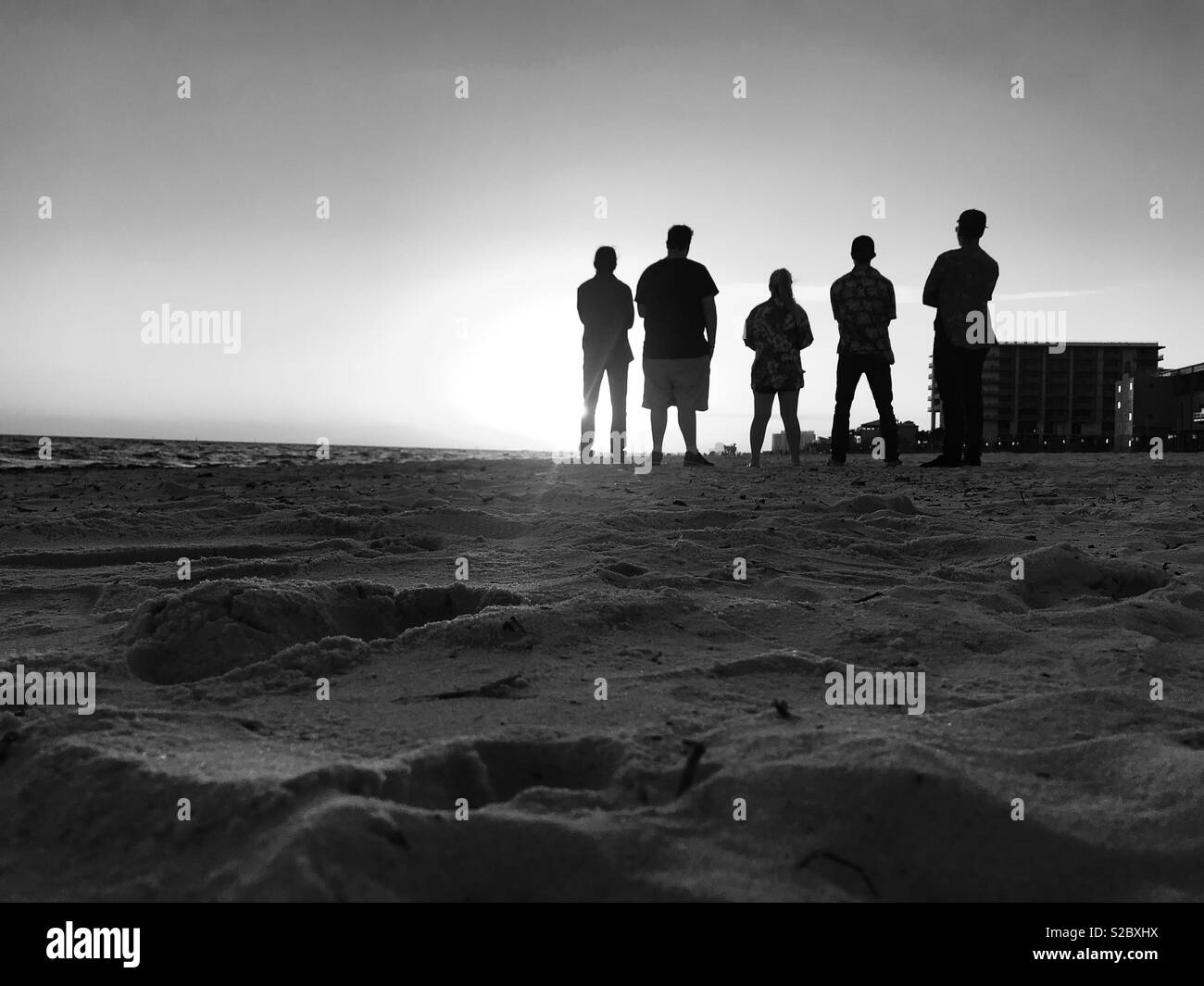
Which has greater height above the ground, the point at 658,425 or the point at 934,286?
the point at 934,286

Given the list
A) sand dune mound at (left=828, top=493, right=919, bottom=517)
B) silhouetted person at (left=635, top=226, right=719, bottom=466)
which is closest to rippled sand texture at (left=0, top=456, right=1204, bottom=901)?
sand dune mound at (left=828, top=493, right=919, bottom=517)

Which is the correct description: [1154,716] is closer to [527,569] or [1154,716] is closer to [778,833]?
[778,833]

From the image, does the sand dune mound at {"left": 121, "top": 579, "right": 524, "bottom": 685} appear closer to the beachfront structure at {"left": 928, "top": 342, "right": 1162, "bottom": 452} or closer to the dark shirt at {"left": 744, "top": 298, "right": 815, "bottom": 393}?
the dark shirt at {"left": 744, "top": 298, "right": 815, "bottom": 393}

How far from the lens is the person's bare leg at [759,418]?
823 centimetres

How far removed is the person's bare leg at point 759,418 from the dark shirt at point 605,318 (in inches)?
55.3

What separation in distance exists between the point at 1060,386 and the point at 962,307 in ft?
182

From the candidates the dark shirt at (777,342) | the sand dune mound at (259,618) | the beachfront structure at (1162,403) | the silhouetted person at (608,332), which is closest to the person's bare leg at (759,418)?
the dark shirt at (777,342)

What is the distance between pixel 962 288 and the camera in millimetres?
7562

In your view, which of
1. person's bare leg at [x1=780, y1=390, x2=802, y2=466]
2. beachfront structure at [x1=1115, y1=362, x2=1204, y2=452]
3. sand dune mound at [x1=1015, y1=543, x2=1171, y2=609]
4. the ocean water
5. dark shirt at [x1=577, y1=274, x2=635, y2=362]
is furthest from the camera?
beachfront structure at [x1=1115, y1=362, x2=1204, y2=452]

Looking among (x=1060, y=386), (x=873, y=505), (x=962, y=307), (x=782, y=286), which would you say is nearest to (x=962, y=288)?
(x=962, y=307)

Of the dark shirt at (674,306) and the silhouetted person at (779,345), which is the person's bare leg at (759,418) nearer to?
the silhouetted person at (779,345)

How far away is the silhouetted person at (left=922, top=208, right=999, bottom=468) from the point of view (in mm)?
7512

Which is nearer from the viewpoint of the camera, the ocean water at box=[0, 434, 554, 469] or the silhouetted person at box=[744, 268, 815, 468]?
the silhouetted person at box=[744, 268, 815, 468]

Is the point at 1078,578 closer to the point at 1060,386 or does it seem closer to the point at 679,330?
the point at 679,330
